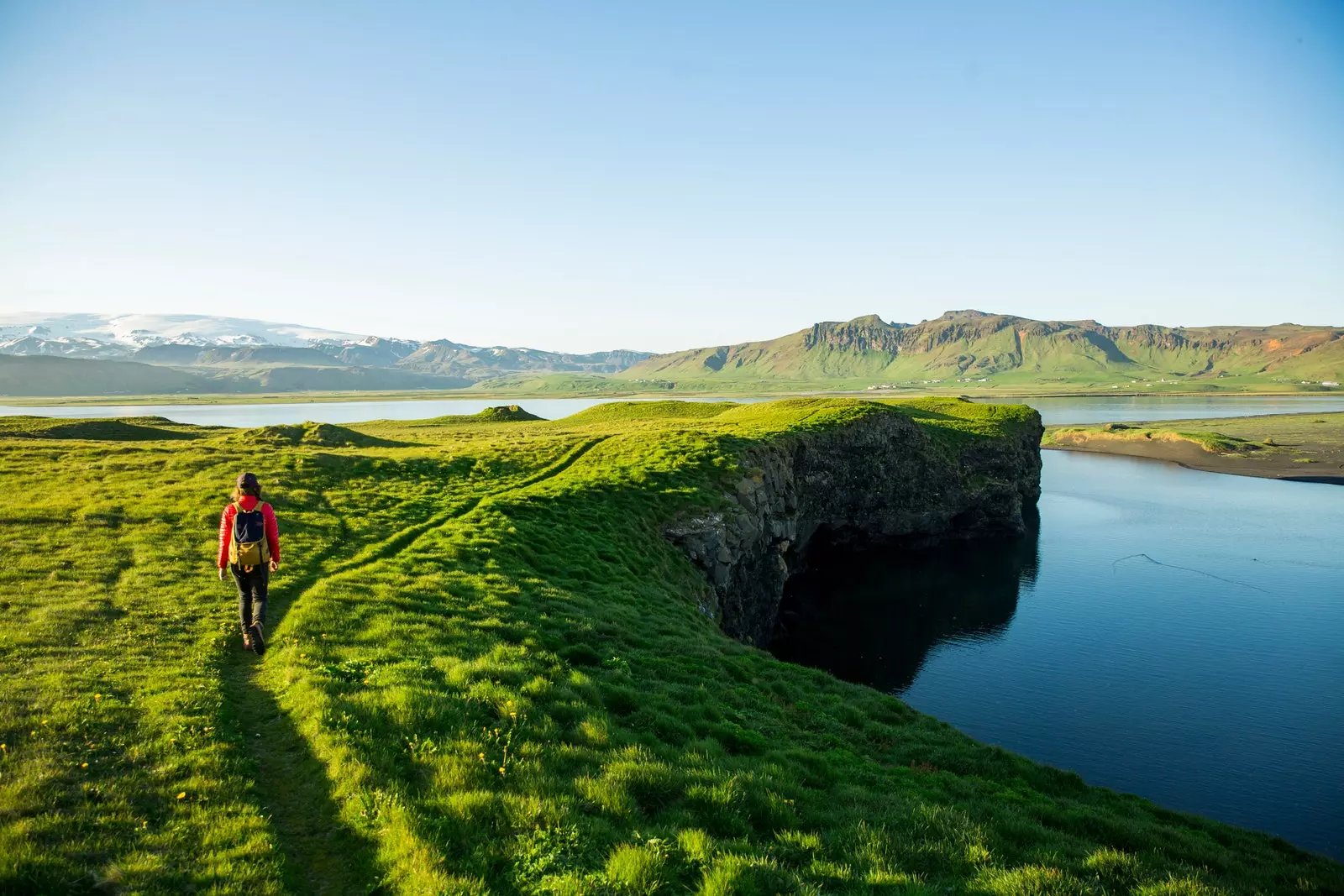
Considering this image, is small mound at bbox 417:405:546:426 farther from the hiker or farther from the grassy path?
the grassy path

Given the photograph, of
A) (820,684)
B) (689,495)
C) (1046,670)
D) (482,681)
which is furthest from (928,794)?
(1046,670)

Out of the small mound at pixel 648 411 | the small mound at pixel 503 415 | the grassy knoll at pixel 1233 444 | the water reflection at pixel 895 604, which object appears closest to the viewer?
the water reflection at pixel 895 604

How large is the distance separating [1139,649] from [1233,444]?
466ft

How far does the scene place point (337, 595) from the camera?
22203 millimetres

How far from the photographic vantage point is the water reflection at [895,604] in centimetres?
4878

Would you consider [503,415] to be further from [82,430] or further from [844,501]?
[844,501]

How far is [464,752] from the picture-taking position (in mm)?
12781

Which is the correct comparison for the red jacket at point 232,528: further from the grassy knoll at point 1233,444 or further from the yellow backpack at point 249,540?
the grassy knoll at point 1233,444

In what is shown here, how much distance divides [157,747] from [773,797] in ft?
38.6

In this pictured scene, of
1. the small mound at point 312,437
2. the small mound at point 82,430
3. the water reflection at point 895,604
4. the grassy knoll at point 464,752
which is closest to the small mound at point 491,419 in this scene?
the small mound at point 312,437

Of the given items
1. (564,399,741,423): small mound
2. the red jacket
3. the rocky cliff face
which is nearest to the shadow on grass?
the red jacket

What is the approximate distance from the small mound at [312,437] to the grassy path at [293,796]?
44.2m

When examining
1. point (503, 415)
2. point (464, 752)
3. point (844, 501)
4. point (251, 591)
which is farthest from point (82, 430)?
point (844, 501)

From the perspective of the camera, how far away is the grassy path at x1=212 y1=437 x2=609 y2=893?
388 inches
